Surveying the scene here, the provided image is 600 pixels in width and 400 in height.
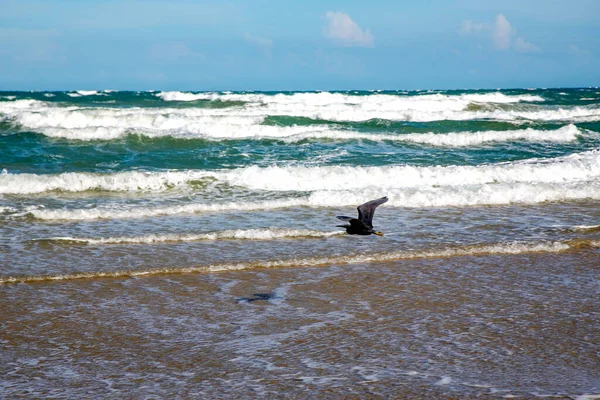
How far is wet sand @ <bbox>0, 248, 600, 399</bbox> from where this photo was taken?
392 centimetres

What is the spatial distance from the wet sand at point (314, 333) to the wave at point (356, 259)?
14 cm

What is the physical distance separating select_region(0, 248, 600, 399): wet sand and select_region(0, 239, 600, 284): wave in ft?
0.48

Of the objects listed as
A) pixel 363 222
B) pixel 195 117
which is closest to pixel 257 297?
pixel 363 222

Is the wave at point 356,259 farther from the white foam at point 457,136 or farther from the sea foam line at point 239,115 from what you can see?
→ the sea foam line at point 239,115

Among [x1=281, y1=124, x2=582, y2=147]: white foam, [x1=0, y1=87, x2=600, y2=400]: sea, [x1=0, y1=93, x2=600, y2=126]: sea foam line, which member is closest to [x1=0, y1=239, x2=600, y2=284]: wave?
[x1=0, y1=87, x2=600, y2=400]: sea

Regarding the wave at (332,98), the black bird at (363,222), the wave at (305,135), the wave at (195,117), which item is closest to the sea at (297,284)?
the black bird at (363,222)

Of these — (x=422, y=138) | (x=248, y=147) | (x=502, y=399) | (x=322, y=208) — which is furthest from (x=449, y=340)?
(x=422, y=138)

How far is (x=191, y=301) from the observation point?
18.5 feet

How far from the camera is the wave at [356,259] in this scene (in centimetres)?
633

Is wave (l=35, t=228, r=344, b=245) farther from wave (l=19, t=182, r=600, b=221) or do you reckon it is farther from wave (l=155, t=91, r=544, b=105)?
wave (l=155, t=91, r=544, b=105)

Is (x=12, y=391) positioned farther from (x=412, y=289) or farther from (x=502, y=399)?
(x=412, y=289)

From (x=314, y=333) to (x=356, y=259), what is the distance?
2.23m

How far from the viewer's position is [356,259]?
695 cm

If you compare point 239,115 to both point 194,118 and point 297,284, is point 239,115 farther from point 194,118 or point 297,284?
point 297,284
